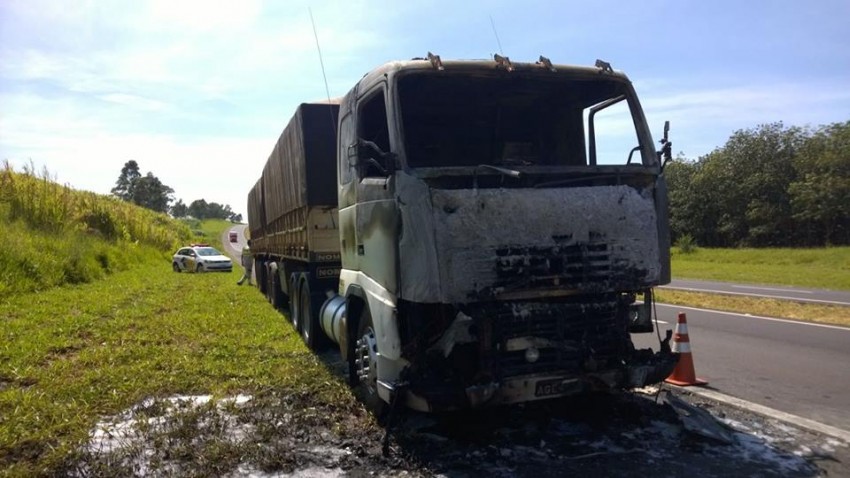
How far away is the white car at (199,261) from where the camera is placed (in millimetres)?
29625

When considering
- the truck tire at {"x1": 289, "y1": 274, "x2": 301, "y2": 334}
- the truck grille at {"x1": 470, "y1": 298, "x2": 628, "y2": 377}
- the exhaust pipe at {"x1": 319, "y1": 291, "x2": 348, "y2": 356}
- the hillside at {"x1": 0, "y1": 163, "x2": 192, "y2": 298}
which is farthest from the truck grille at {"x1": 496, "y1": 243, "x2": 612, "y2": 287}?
the hillside at {"x1": 0, "y1": 163, "x2": 192, "y2": 298}

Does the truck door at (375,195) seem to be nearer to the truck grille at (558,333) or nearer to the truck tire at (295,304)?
the truck grille at (558,333)

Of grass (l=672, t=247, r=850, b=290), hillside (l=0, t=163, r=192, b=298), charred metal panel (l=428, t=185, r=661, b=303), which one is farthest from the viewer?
A: grass (l=672, t=247, r=850, b=290)

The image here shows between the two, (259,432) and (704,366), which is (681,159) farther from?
(259,432)

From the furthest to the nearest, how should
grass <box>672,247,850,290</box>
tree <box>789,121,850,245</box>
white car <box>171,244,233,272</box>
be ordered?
tree <box>789,121,850,245</box> → white car <box>171,244,233,272</box> → grass <box>672,247,850,290</box>

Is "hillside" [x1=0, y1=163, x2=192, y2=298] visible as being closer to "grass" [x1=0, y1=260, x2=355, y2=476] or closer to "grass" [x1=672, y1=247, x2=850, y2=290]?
"grass" [x1=0, y1=260, x2=355, y2=476]

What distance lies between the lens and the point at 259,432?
16.8 ft

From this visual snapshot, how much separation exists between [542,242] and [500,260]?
1.11 feet

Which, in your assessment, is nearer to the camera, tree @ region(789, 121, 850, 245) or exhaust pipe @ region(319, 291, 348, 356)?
exhaust pipe @ region(319, 291, 348, 356)

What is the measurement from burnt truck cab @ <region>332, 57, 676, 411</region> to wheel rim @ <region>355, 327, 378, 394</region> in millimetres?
22

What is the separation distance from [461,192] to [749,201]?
50616 mm

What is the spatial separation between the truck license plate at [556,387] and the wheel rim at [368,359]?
4.11 ft

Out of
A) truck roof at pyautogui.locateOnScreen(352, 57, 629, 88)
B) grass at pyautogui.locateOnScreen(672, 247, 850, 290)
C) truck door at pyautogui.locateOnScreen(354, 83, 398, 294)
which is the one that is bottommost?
grass at pyautogui.locateOnScreen(672, 247, 850, 290)

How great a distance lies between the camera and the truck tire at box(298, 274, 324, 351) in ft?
28.2
